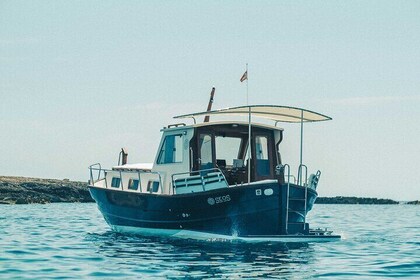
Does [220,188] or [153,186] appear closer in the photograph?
[220,188]

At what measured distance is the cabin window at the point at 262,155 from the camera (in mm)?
23516

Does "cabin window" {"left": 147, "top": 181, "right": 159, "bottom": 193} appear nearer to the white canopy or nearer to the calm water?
the calm water

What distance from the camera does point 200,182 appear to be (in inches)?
850

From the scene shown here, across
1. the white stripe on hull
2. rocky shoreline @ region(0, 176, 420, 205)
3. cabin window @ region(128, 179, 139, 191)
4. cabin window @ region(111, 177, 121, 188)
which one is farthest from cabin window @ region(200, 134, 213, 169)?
rocky shoreline @ region(0, 176, 420, 205)

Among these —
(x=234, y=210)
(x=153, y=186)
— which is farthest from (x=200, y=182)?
(x=153, y=186)

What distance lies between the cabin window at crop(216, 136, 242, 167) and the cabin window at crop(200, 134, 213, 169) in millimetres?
346

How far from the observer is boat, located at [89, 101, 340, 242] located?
2066cm

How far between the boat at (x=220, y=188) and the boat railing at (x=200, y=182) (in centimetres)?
3

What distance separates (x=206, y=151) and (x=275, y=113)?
2.65 metres

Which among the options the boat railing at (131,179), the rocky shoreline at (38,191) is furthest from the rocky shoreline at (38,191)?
the boat railing at (131,179)

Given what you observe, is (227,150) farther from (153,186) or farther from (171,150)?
(153,186)

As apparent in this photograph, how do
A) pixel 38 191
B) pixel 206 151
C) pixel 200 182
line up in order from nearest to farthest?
pixel 200 182 → pixel 206 151 → pixel 38 191

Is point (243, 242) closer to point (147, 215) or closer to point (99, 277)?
point (147, 215)

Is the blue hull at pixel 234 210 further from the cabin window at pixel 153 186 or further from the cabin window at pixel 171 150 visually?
the cabin window at pixel 171 150
